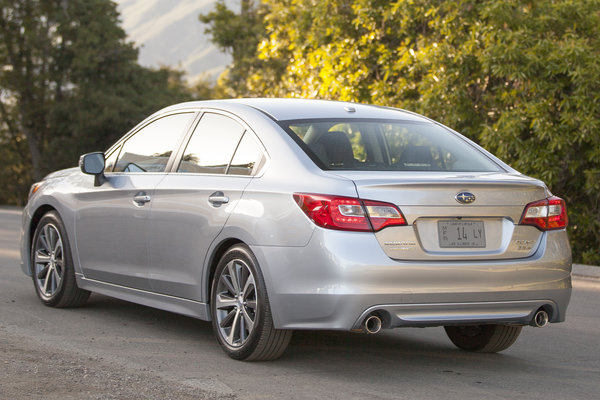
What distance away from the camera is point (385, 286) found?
556 centimetres

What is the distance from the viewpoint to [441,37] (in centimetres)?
1745

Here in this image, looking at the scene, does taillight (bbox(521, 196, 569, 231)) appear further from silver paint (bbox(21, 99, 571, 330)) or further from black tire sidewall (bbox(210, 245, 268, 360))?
black tire sidewall (bbox(210, 245, 268, 360))

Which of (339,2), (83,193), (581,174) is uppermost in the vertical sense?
(339,2)

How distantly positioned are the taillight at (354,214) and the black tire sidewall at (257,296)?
58 centimetres

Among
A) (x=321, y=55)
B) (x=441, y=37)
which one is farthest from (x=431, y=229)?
(x=321, y=55)

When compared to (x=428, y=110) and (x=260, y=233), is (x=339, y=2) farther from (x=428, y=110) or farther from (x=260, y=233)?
(x=260, y=233)

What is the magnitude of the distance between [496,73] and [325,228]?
32.5ft

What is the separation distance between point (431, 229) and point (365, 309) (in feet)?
1.96

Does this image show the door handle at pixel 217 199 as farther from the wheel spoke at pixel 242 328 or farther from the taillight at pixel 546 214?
the taillight at pixel 546 214

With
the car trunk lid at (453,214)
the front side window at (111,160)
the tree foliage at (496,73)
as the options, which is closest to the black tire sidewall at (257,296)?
the car trunk lid at (453,214)

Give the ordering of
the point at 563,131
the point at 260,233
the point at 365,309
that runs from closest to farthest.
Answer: the point at 365,309, the point at 260,233, the point at 563,131

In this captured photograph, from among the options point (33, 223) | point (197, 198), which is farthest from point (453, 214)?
point (33, 223)

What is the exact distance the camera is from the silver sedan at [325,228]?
18.4 ft

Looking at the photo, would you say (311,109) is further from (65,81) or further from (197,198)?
(65,81)
